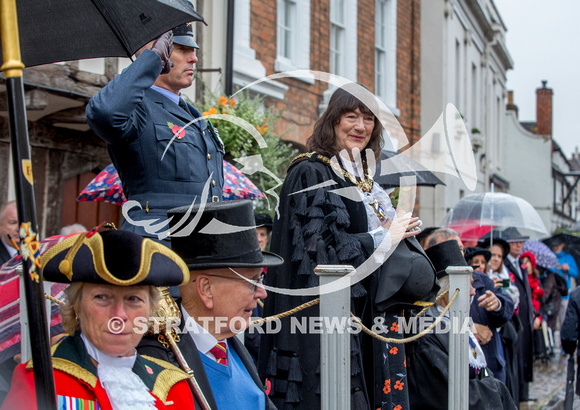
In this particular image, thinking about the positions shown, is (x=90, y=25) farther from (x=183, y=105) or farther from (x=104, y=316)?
(x=104, y=316)

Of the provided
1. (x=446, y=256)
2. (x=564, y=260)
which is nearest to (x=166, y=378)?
(x=446, y=256)

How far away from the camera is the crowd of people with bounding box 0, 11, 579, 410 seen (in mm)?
2191

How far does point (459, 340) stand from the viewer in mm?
4387

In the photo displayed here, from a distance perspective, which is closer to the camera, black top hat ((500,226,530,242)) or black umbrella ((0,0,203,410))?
black umbrella ((0,0,203,410))

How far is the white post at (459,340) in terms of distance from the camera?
14.1ft

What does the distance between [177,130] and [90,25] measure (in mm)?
677

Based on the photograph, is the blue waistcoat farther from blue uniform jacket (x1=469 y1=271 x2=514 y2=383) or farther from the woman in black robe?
blue uniform jacket (x1=469 y1=271 x2=514 y2=383)

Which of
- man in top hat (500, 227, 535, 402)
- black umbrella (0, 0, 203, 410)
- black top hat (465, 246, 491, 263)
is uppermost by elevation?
black umbrella (0, 0, 203, 410)

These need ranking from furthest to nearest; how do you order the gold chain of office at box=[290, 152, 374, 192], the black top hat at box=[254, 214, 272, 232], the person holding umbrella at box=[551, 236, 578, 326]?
the person holding umbrella at box=[551, 236, 578, 326]
the black top hat at box=[254, 214, 272, 232]
the gold chain of office at box=[290, 152, 374, 192]

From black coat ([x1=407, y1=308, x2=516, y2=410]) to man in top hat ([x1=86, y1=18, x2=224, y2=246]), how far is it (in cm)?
182

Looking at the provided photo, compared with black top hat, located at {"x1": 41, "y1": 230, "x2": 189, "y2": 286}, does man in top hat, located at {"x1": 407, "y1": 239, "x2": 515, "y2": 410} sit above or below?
Answer: below

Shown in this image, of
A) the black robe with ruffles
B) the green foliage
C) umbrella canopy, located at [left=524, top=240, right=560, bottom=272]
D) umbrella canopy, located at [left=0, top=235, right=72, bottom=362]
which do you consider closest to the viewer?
umbrella canopy, located at [left=0, top=235, right=72, bottom=362]

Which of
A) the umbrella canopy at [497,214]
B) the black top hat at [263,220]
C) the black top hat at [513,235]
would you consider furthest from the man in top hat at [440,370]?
the black top hat at [513,235]

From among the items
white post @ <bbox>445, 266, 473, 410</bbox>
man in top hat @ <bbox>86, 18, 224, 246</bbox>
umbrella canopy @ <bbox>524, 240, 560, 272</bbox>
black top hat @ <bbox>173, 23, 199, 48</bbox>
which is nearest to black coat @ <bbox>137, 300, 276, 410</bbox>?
man in top hat @ <bbox>86, 18, 224, 246</bbox>
